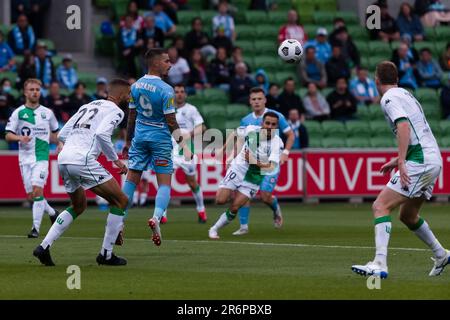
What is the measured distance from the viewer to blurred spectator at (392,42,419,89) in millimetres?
32281

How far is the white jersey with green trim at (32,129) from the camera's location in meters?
19.5

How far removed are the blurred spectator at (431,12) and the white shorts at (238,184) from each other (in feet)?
59.3

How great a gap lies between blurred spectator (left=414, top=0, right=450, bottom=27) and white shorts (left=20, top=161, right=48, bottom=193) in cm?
1885

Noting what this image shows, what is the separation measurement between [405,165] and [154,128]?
4598 mm

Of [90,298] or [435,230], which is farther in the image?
[435,230]

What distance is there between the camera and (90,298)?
10.7 m

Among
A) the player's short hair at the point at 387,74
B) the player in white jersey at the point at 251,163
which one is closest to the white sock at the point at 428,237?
the player's short hair at the point at 387,74

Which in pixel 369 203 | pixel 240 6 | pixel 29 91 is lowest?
pixel 369 203

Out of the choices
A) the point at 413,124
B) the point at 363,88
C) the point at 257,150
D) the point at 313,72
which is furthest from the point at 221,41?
the point at 413,124

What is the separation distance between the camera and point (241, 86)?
29.8 metres

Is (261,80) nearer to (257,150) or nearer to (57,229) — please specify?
(257,150)
